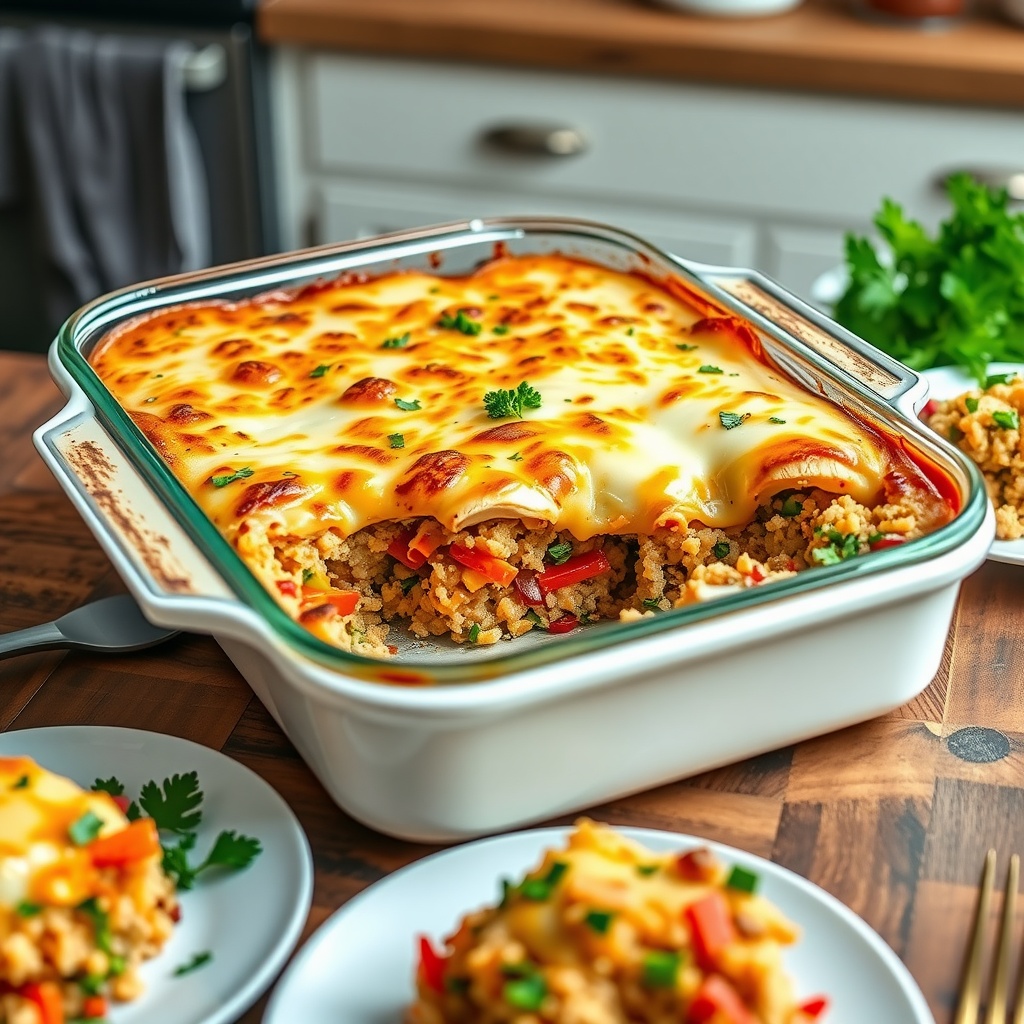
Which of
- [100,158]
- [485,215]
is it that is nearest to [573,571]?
[485,215]

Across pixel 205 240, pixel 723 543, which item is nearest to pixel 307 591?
pixel 723 543

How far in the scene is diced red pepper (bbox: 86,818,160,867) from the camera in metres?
1.13

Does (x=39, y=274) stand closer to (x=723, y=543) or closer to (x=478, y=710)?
(x=723, y=543)

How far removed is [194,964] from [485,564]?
2.11ft

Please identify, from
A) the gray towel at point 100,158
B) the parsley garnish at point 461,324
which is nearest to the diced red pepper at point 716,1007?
the parsley garnish at point 461,324

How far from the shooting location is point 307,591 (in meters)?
1.59

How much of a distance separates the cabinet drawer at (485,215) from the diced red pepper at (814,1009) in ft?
8.36

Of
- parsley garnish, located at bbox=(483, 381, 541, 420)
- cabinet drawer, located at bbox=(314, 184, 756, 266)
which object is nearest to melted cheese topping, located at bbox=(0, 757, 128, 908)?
parsley garnish, located at bbox=(483, 381, 541, 420)

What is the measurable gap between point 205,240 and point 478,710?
278 cm

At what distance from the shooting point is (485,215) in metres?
3.69

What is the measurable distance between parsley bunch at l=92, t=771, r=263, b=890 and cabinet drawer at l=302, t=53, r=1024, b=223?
97.8 inches

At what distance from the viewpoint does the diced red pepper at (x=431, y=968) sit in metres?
1.07

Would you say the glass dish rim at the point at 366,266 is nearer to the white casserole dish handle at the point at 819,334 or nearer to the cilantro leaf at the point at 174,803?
the white casserole dish handle at the point at 819,334

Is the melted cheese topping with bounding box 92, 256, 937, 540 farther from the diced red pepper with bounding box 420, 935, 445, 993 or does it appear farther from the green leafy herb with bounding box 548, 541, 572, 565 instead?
the diced red pepper with bounding box 420, 935, 445, 993
